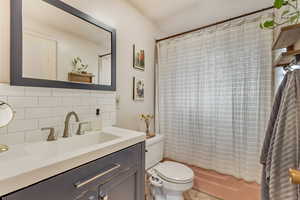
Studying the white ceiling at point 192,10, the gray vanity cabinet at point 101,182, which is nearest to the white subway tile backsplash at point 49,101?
the gray vanity cabinet at point 101,182

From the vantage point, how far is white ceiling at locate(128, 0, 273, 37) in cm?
164

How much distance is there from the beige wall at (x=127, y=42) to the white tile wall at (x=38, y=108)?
1.59 ft

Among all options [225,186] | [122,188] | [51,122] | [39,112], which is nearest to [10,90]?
[39,112]

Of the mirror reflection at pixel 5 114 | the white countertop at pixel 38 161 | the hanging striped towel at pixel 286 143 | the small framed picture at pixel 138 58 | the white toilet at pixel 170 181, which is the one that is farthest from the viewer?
the small framed picture at pixel 138 58

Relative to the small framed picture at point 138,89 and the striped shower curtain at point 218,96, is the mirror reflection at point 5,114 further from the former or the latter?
the striped shower curtain at point 218,96

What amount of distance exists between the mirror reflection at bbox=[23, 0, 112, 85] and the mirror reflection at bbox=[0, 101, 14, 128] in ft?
0.70

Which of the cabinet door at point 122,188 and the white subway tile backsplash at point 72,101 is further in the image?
the white subway tile backsplash at point 72,101

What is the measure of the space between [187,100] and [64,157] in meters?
1.73

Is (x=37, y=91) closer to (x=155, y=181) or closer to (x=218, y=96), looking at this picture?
(x=155, y=181)

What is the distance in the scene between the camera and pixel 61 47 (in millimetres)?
1055

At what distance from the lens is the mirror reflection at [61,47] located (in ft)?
2.98

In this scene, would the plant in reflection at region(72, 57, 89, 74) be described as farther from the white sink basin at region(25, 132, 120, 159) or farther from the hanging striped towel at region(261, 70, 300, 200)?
the hanging striped towel at region(261, 70, 300, 200)

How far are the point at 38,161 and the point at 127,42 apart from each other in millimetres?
1495

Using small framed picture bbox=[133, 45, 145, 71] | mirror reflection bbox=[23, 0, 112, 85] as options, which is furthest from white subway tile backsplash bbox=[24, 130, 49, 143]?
small framed picture bbox=[133, 45, 145, 71]
